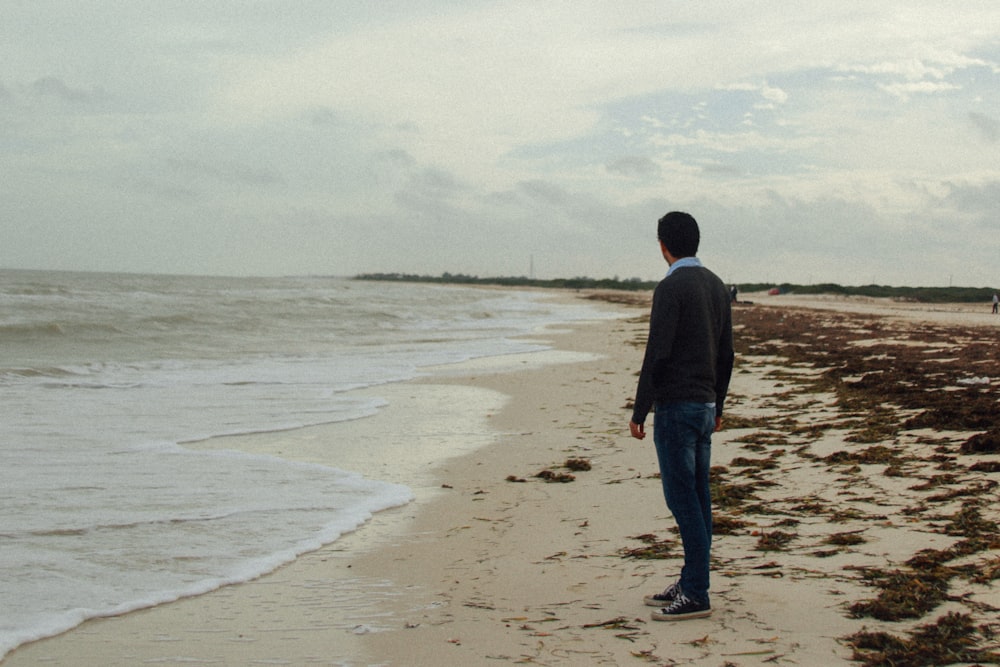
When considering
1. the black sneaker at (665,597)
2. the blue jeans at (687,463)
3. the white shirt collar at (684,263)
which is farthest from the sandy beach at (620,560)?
the white shirt collar at (684,263)

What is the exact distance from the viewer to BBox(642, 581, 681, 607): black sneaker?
3918mm

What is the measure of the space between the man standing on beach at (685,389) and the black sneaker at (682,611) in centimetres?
4

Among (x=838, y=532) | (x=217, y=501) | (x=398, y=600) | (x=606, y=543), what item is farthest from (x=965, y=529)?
(x=217, y=501)

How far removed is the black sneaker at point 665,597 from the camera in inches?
154

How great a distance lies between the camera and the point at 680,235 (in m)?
4.13

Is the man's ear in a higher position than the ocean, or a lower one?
higher

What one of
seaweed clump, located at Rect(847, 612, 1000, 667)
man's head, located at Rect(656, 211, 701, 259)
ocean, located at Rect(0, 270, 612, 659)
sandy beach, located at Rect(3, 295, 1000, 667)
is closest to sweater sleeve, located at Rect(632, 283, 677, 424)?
man's head, located at Rect(656, 211, 701, 259)

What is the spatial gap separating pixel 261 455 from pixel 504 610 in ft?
15.9

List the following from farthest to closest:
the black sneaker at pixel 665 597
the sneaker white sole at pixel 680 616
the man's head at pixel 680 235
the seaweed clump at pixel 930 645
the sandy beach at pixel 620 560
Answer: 1. the man's head at pixel 680 235
2. the black sneaker at pixel 665 597
3. the sneaker white sole at pixel 680 616
4. the sandy beach at pixel 620 560
5. the seaweed clump at pixel 930 645

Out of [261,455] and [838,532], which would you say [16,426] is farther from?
[838,532]

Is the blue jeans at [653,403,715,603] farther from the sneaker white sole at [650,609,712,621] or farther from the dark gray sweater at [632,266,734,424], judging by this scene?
the sneaker white sole at [650,609,712,621]

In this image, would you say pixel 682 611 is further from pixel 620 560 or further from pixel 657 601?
pixel 620 560

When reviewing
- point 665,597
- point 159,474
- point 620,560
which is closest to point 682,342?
point 665,597

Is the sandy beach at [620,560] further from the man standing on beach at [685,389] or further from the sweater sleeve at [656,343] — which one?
the sweater sleeve at [656,343]
